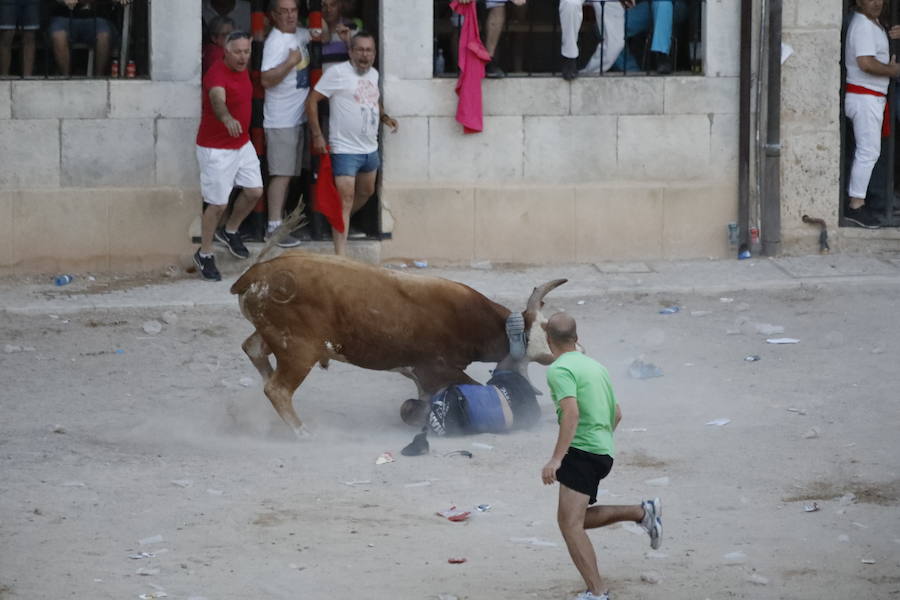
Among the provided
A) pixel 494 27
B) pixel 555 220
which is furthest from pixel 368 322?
pixel 494 27

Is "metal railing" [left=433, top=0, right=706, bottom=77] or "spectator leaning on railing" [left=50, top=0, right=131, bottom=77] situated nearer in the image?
"spectator leaning on railing" [left=50, top=0, right=131, bottom=77]

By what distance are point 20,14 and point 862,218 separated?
7207 millimetres

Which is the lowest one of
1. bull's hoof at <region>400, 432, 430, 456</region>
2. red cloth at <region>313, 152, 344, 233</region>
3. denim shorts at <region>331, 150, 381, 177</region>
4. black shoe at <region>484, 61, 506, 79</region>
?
bull's hoof at <region>400, 432, 430, 456</region>

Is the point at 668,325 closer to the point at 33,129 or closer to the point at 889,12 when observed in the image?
the point at 889,12

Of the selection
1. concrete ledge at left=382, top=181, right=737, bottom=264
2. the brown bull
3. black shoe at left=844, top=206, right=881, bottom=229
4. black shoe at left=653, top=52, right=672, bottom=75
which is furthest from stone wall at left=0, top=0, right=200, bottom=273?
black shoe at left=844, top=206, right=881, bottom=229

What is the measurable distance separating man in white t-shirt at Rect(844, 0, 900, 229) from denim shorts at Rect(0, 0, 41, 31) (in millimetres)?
6651

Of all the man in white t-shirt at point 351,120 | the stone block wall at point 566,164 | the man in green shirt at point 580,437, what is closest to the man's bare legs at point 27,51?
the man in white t-shirt at point 351,120

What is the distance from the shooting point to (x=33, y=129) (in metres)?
12.8

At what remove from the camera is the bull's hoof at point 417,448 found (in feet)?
28.3

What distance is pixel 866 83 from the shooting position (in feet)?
44.0

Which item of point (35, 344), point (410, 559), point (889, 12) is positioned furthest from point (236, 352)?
point (889, 12)

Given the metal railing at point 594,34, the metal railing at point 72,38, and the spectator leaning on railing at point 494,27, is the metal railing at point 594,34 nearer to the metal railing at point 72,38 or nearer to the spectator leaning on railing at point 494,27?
the spectator leaning on railing at point 494,27

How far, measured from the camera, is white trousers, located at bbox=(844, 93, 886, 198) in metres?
13.4

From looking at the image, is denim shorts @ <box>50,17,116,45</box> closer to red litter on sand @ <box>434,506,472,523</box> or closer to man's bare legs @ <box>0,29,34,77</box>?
man's bare legs @ <box>0,29,34,77</box>
